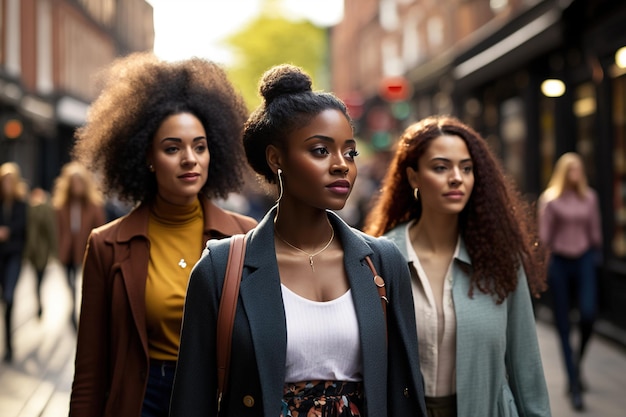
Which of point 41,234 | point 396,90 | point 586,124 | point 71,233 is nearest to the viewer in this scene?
point 41,234

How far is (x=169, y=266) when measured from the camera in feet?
12.4

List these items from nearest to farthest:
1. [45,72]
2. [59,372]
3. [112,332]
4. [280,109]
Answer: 1. [280,109]
2. [112,332]
3. [59,372]
4. [45,72]

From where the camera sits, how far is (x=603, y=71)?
11125 millimetres

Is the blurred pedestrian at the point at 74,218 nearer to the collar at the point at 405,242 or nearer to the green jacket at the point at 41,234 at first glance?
the green jacket at the point at 41,234

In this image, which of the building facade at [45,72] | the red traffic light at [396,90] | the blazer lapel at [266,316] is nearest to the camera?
the blazer lapel at [266,316]

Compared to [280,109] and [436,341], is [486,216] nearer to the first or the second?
[436,341]

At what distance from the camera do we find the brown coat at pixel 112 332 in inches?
139

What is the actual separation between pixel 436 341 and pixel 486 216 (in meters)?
0.61

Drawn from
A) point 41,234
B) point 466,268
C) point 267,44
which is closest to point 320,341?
point 466,268

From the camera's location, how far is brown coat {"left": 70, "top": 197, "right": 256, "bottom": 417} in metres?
3.53

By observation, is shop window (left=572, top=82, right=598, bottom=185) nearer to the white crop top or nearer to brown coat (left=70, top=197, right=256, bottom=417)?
brown coat (left=70, top=197, right=256, bottom=417)

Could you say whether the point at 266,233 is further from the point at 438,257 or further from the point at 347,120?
the point at 438,257

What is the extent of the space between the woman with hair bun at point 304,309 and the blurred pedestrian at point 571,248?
17.1 feet

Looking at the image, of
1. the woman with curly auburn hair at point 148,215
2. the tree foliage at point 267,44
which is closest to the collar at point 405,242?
the woman with curly auburn hair at point 148,215
